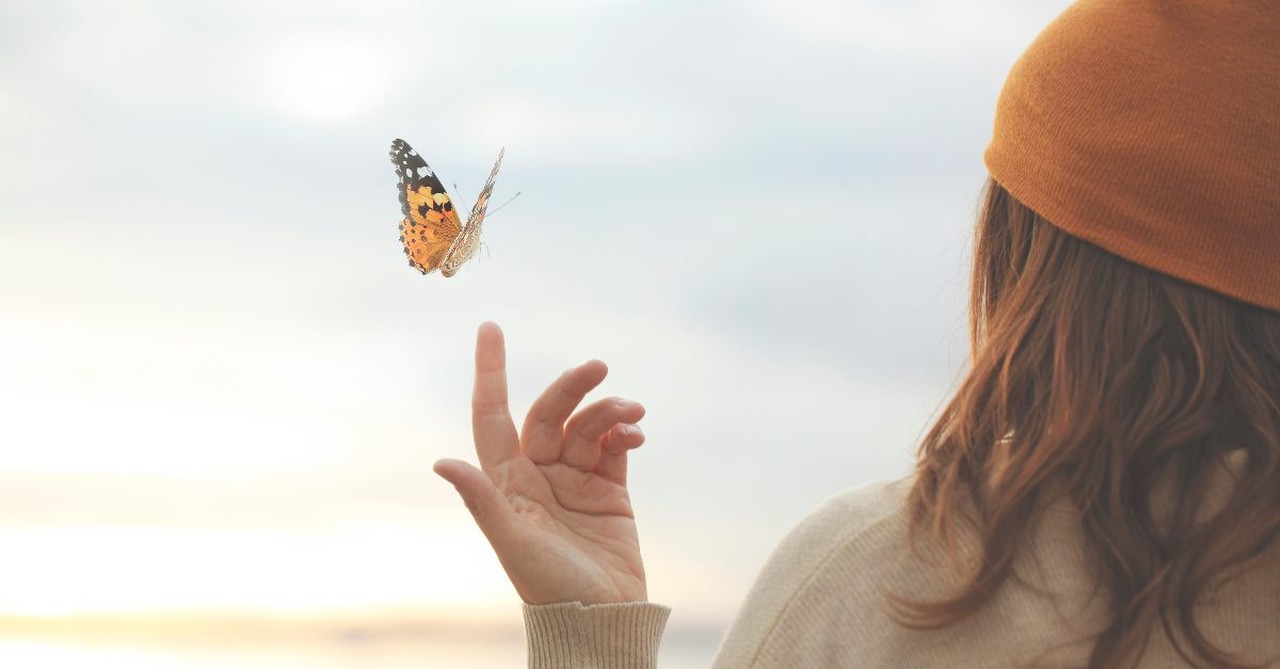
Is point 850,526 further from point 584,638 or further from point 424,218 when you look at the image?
point 424,218

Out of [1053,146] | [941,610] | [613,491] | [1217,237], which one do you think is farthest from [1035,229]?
[613,491]

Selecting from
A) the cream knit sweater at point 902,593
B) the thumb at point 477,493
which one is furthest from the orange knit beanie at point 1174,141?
the thumb at point 477,493

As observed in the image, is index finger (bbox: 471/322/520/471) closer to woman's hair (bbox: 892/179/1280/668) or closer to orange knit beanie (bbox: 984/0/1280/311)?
woman's hair (bbox: 892/179/1280/668)

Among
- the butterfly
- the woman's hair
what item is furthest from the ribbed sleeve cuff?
the butterfly

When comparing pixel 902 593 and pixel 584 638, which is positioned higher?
pixel 584 638

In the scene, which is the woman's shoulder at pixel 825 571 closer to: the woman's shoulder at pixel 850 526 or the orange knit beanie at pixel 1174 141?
the woman's shoulder at pixel 850 526

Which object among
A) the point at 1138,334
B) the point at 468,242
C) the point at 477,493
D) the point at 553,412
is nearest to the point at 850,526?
the point at 1138,334

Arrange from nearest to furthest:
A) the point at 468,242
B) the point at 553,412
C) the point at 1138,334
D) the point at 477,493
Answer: the point at 1138,334 → the point at 477,493 → the point at 553,412 → the point at 468,242
